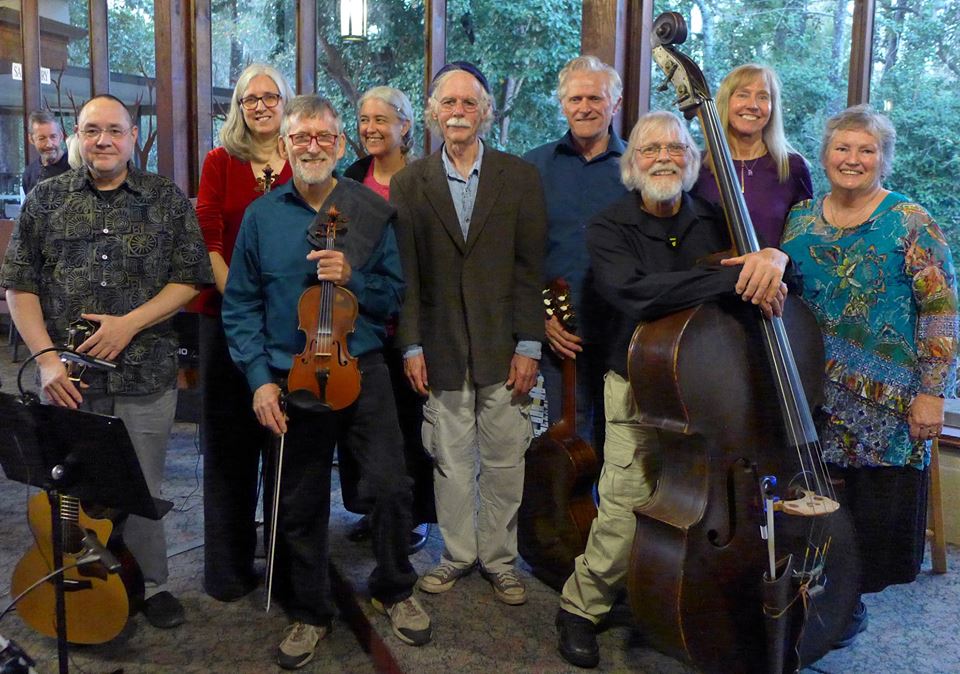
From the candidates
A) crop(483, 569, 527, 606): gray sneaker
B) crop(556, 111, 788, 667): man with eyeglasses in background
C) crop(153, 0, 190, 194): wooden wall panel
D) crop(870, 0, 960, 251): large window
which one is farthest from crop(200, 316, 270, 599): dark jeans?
crop(153, 0, 190, 194): wooden wall panel

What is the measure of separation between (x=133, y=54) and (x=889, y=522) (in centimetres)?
579

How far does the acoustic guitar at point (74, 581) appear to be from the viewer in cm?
238

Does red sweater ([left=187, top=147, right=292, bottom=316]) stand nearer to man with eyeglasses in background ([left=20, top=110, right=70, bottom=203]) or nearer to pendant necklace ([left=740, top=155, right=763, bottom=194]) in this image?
pendant necklace ([left=740, top=155, right=763, bottom=194])

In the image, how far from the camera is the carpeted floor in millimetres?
2400

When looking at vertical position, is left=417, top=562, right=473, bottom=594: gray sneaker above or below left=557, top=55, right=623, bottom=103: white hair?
below

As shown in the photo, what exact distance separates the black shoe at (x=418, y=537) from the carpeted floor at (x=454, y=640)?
16cm

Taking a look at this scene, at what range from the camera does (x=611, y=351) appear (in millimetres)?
2395

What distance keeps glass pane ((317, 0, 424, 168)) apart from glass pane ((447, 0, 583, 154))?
332 mm

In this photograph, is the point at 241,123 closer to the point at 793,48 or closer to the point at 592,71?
the point at 592,71

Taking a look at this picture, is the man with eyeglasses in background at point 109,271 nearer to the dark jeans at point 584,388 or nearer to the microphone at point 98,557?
the microphone at point 98,557

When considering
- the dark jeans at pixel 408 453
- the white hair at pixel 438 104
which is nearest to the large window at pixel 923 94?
the white hair at pixel 438 104

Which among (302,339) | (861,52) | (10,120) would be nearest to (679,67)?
(302,339)

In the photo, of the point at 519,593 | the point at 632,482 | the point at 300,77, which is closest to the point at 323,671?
the point at 519,593

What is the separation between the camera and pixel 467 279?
103 inches
